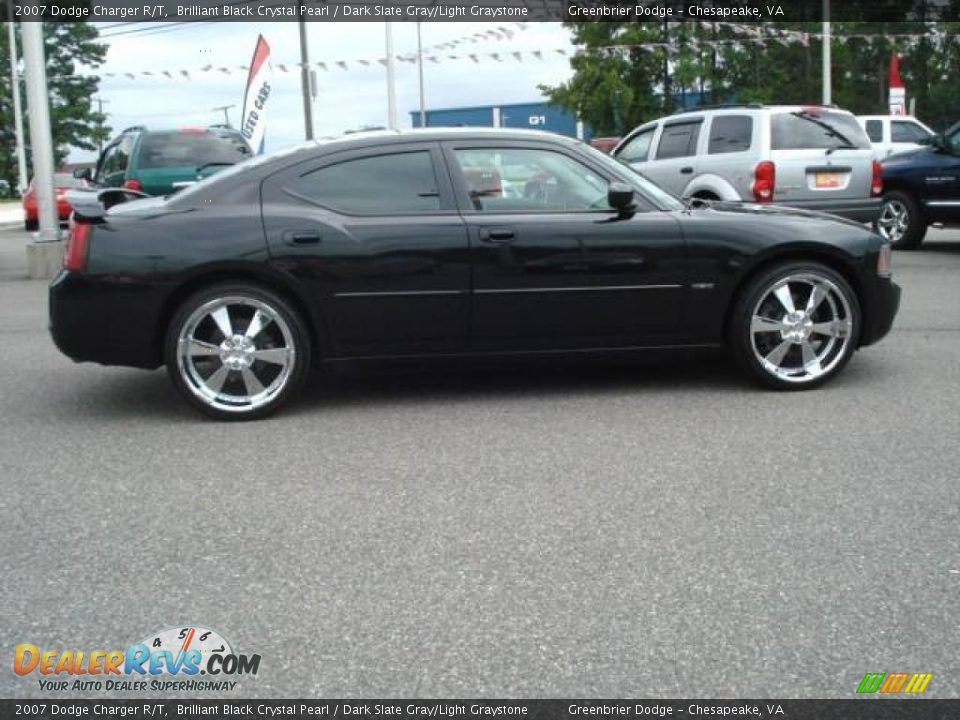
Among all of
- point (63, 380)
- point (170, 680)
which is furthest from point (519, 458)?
point (63, 380)

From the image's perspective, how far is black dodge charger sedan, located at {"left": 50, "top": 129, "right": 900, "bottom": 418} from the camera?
5711mm

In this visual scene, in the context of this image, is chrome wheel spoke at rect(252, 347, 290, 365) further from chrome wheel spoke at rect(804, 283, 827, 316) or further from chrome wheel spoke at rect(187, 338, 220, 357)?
chrome wheel spoke at rect(804, 283, 827, 316)

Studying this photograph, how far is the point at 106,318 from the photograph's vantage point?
5.69 metres

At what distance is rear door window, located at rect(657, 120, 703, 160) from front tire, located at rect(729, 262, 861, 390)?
710cm

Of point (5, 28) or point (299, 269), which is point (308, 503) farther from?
point (5, 28)

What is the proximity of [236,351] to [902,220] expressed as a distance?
10.9 m

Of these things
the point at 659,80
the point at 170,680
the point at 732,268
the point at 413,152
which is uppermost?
the point at 659,80

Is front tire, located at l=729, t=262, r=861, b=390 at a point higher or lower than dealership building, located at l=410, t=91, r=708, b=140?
lower

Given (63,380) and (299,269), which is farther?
(63,380)

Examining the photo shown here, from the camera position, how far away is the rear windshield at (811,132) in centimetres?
1216

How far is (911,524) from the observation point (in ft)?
13.2

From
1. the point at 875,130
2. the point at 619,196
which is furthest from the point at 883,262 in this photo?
the point at 875,130

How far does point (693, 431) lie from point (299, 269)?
2.13 m

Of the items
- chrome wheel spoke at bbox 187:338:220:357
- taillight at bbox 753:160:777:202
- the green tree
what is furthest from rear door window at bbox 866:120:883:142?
the green tree
